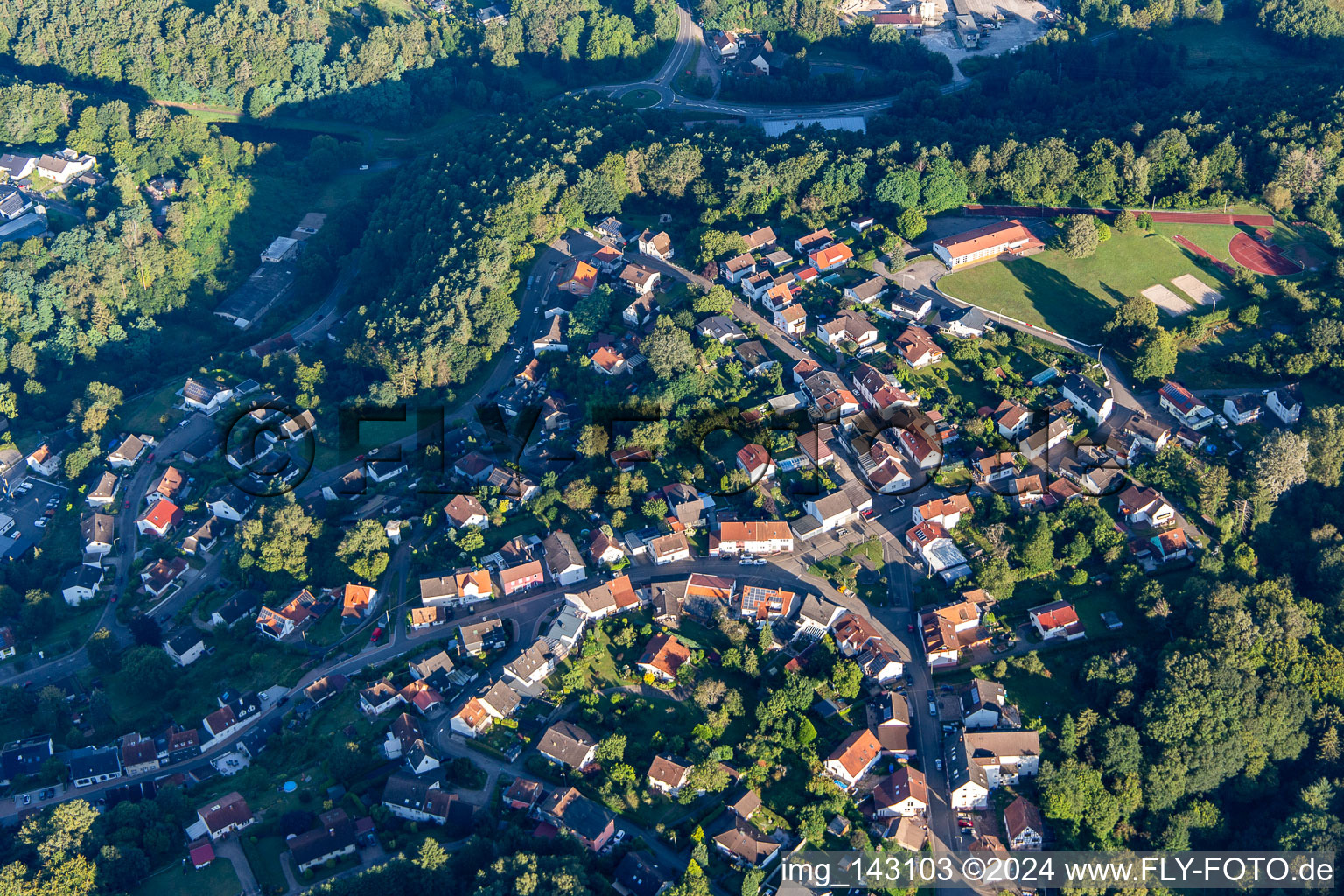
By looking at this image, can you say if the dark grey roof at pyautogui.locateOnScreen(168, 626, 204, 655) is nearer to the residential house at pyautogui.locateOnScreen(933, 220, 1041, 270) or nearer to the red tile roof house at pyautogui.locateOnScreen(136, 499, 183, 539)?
the red tile roof house at pyautogui.locateOnScreen(136, 499, 183, 539)

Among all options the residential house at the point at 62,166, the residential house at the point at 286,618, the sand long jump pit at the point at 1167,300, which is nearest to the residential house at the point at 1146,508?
the sand long jump pit at the point at 1167,300

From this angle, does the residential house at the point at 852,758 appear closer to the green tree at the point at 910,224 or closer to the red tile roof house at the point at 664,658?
the red tile roof house at the point at 664,658

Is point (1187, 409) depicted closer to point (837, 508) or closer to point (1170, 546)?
point (1170, 546)

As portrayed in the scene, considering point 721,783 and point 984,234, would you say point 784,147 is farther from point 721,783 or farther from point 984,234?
point 721,783

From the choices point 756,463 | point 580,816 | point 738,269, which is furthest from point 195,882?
point 738,269

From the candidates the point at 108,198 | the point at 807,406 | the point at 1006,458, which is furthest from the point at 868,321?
the point at 108,198
